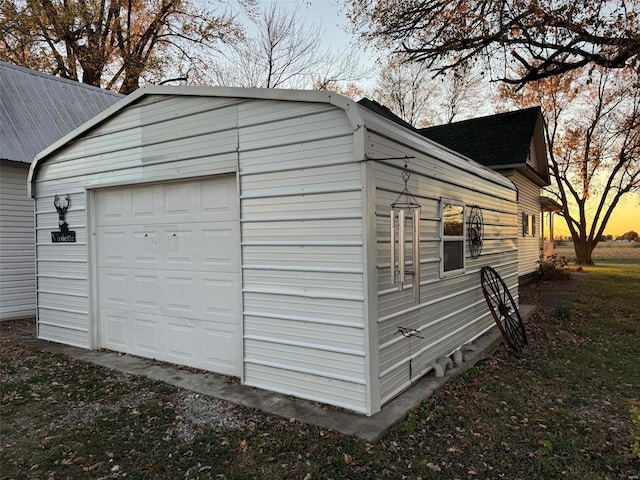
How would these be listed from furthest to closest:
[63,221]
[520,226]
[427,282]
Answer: [520,226] < [63,221] < [427,282]

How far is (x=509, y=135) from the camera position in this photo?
1262cm

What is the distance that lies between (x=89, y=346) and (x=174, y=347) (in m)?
1.63

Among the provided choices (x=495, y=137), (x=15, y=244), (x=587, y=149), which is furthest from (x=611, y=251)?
(x=15, y=244)

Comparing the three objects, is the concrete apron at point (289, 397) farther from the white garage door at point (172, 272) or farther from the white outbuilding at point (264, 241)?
the white garage door at point (172, 272)

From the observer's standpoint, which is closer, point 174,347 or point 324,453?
point 324,453

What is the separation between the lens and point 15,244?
8273 mm

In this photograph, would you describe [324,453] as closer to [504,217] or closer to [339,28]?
[504,217]

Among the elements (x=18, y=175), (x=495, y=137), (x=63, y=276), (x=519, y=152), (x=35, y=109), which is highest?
(x=495, y=137)

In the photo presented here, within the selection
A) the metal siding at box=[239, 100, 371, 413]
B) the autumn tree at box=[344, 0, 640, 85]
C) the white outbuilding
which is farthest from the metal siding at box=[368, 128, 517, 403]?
the autumn tree at box=[344, 0, 640, 85]

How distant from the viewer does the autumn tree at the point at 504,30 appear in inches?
290

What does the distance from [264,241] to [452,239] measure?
99.1 inches

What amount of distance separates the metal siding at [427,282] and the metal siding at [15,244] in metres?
8.08

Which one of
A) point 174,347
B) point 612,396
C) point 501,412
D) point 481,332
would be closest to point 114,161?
point 174,347

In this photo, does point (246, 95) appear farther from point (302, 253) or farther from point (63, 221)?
point (63, 221)
